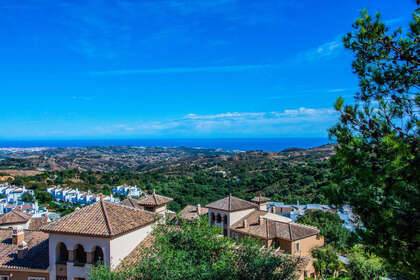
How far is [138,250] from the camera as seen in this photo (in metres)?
14.2

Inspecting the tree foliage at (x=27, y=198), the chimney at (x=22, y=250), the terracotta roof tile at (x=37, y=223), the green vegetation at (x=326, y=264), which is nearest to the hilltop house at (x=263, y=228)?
the green vegetation at (x=326, y=264)

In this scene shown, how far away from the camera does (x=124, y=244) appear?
13891mm

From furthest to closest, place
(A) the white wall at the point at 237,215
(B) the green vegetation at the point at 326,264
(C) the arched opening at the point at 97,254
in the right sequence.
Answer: (A) the white wall at the point at 237,215
(B) the green vegetation at the point at 326,264
(C) the arched opening at the point at 97,254

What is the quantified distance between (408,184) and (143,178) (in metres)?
78.1

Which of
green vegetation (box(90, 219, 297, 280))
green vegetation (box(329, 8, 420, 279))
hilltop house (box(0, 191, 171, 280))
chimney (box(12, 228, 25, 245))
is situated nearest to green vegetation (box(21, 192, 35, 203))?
chimney (box(12, 228, 25, 245))

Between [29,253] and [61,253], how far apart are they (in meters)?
2.42

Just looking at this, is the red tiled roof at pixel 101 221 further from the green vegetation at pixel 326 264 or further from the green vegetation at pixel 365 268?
the green vegetation at pixel 365 268

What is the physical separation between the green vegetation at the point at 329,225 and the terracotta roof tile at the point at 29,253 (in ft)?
76.0

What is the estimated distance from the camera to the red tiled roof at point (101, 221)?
1323 centimetres

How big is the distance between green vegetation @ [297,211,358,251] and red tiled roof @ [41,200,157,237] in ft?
65.0

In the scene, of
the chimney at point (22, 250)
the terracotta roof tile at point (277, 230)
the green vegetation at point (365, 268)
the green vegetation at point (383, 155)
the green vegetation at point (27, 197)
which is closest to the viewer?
the green vegetation at point (383, 155)

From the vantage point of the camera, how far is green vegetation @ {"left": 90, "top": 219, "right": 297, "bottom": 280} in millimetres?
9720

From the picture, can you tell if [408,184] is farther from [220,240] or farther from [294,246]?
[294,246]

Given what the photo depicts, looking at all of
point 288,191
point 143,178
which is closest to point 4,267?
point 288,191
